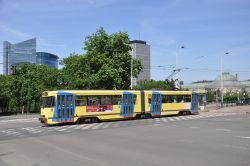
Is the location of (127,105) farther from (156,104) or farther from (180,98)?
(180,98)

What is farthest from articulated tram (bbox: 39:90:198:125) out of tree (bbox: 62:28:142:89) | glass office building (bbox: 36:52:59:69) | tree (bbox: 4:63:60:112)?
glass office building (bbox: 36:52:59:69)

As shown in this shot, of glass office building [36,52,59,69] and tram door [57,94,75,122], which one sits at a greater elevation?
glass office building [36,52,59,69]

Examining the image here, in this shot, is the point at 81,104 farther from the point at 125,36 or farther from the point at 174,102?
the point at 125,36

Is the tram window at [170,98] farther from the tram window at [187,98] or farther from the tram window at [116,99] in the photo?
the tram window at [116,99]

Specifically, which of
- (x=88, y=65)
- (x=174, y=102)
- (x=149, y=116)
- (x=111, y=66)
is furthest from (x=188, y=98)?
(x=88, y=65)

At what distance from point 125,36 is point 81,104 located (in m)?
31.0

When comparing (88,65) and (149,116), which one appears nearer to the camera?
(149,116)

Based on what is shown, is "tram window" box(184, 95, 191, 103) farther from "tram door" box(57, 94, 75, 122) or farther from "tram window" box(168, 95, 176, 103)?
"tram door" box(57, 94, 75, 122)

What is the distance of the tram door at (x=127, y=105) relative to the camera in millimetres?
32025

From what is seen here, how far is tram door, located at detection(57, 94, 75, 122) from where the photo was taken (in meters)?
27.2

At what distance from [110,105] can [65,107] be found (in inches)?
188

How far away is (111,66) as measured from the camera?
5506 centimetres

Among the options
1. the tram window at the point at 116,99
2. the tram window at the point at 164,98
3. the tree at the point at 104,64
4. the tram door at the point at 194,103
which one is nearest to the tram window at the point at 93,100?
the tram window at the point at 116,99

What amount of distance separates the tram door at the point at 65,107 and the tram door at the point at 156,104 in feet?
30.9
